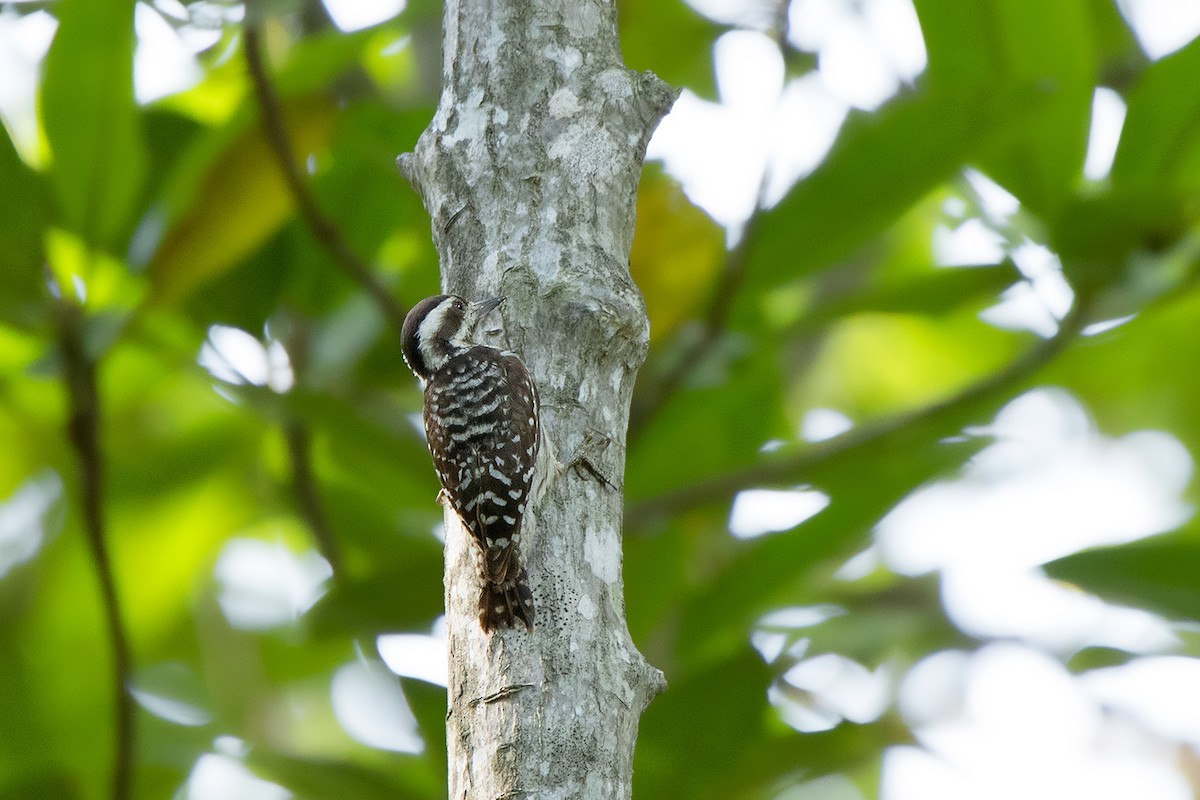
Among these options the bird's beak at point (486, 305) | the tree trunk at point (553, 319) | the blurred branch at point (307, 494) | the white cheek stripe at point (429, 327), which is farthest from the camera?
the blurred branch at point (307, 494)

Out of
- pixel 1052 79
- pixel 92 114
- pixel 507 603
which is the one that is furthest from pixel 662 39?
pixel 507 603

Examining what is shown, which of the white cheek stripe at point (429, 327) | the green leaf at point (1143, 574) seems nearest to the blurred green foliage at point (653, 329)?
the green leaf at point (1143, 574)

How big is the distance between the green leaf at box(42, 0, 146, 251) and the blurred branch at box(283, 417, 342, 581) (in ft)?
2.13

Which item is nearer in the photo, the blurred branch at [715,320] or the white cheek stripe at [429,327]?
the white cheek stripe at [429,327]

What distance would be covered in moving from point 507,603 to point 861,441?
123 centimetres

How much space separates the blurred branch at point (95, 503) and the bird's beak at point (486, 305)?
105 centimetres

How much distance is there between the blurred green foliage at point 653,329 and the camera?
9.86ft

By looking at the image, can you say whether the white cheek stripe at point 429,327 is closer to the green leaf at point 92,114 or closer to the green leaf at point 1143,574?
the green leaf at point 92,114

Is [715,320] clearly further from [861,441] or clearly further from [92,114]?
[92,114]

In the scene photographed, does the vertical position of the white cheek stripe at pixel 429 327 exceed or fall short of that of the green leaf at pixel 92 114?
it falls short

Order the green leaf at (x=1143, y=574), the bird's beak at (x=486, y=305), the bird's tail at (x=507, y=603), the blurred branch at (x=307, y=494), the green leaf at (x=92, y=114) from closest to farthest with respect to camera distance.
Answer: the bird's tail at (x=507, y=603)
the bird's beak at (x=486, y=305)
the green leaf at (x=1143, y=574)
the green leaf at (x=92, y=114)
the blurred branch at (x=307, y=494)

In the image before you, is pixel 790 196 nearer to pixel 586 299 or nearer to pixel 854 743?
pixel 586 299

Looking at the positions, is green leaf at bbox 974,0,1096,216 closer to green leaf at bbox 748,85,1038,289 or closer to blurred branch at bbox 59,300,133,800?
green leaf at bbox 748,85,1038,289

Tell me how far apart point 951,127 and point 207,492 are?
2.67 meters
